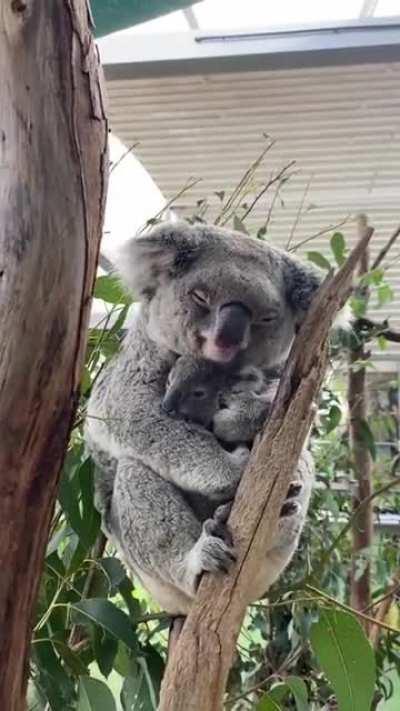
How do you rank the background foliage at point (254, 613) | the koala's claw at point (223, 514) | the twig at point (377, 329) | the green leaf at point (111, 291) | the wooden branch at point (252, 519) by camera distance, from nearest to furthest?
the wooden branch at point (252, 519) → the koala's claw at point (223, 514) → the background foliage at point (254, 613) → the green leaf at point (111, 291) → the twig at point (377, 329)

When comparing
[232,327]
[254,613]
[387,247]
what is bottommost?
[254,613]

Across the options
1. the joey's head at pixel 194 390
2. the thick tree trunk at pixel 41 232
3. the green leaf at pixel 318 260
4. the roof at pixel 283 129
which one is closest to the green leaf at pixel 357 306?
the green leaf at pixel 318 260

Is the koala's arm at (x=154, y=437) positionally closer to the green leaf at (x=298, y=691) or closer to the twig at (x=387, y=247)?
the green leaf at (x=298, y=691)

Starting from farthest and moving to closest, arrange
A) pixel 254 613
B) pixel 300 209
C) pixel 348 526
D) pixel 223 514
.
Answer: pixel 300 209 → pixel 254 613 → pixel 348 526 → pixel 223 514

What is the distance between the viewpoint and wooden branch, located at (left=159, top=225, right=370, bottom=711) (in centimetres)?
140

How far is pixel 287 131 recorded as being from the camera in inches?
112

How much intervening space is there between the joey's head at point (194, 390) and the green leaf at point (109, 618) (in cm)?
43

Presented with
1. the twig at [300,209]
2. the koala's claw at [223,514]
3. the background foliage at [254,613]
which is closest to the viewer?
the koala's claw at [223,514]

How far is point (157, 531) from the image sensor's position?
183cm

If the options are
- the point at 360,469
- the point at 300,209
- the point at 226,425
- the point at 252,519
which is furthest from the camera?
the point at 300,209

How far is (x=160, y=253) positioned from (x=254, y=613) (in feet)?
4.10

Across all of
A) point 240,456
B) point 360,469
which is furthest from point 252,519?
point 360,469

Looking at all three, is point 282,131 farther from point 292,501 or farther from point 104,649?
point 104,649

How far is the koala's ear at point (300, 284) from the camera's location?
191 cm
